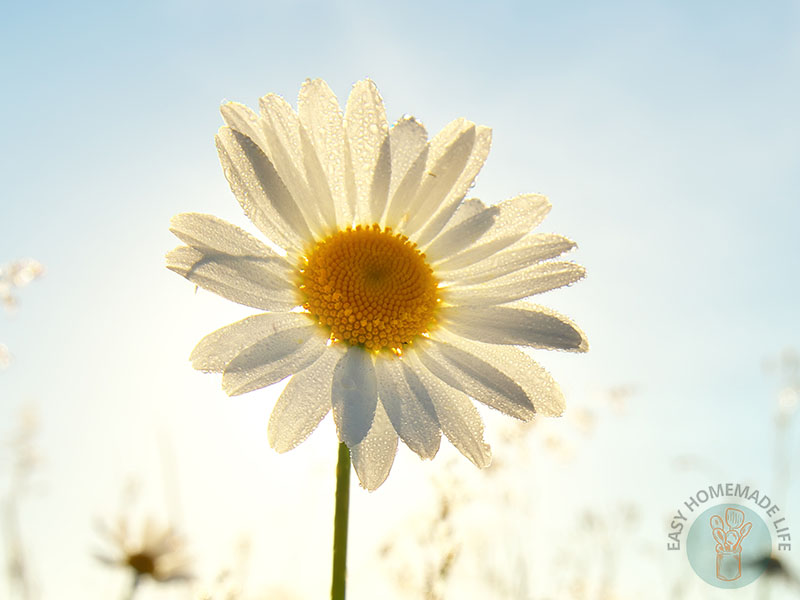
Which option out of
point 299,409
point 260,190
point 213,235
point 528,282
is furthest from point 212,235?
point 528,282

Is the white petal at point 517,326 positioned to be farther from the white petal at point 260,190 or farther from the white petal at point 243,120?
the white petal at point 243,120

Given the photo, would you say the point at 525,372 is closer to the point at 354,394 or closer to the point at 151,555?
the point at 354,394

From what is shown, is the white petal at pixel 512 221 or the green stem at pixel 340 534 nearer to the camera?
the green stem at pixel 340 534

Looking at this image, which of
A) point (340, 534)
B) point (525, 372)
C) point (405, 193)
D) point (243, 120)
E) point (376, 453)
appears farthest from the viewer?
point (405, 193)

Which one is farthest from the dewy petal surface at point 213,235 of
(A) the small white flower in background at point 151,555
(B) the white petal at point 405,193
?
(A) the small white flower in background at point 151,555

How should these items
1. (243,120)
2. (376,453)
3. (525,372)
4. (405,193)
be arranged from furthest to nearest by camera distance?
(405,193) → (525,372) → (243,120) → (376,453)

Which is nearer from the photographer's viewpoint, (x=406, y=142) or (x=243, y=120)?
(x=243, y=120)
